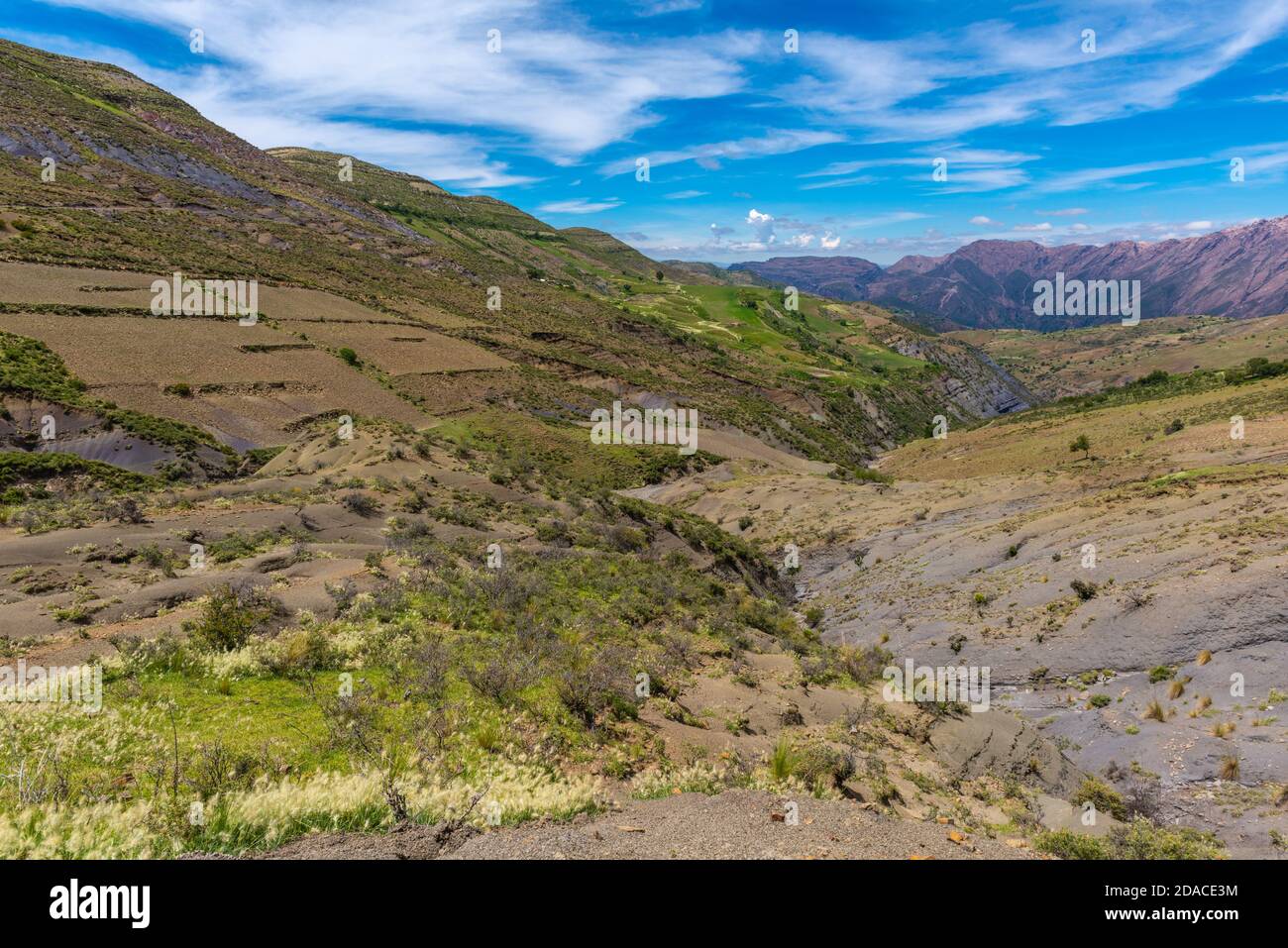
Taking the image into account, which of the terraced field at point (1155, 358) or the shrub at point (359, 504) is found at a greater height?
the terraced field at point (1155, 358)

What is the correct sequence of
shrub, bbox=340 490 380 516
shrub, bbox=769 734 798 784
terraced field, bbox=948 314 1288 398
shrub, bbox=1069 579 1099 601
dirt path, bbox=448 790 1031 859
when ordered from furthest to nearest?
terraced field, bbox=948 314 1288 398 < shrub, bbox=340 490 380 516 < shrub, bbox=1069 579 1099 601 < shrub, bbox=769 734 798 784 < dirt path, bbox=448 790 1031 859

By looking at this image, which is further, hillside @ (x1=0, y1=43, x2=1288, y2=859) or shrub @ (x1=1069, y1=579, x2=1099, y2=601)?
shrub @ (x1=1069, y1=579, x2=1099, y2=601)

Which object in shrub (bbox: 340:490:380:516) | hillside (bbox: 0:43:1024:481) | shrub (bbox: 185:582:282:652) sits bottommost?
shrub (bbox: 185:582:282:652)

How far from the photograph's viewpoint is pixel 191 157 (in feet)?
320

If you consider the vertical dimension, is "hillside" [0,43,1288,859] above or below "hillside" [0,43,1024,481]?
below

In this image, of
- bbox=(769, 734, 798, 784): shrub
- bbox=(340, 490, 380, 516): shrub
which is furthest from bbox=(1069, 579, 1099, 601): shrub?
bbox=(340, 490, 380, 516): shrub

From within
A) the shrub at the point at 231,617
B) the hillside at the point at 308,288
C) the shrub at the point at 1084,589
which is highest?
the hillside at the point at 308,288

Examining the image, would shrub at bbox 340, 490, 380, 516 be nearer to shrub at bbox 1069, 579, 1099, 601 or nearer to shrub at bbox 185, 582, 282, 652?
shrub at bbox 185, 582, 282, 652

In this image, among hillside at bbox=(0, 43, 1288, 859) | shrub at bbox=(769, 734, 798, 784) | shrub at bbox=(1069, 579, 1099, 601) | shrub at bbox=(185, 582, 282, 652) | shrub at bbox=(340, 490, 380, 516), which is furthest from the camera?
shrub at bbox=(340, 490, 380, 516)

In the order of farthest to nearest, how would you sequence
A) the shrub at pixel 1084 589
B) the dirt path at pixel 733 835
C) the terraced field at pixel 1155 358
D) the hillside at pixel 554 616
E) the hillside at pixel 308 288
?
the terraced field at pixel 1155 358, the hillside at pixel 308 288, the shrub at pixel 1084 589, the hillside at pixel 554 616, the dirt path at pixel 733 835

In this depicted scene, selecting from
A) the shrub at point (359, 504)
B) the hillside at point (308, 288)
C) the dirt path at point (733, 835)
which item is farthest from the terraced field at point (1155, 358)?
the shrub at point (359, 504)

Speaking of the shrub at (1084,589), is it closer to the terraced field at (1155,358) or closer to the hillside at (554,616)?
the hillside at (554,616)
